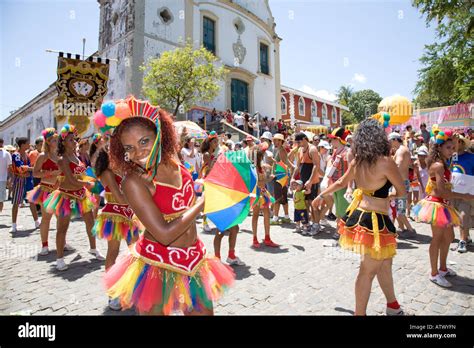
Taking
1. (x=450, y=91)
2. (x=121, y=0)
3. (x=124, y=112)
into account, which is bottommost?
(x=124, y=112)

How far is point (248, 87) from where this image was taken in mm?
27641

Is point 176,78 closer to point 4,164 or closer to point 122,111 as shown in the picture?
point 4,164

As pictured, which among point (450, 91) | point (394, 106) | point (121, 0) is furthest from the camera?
point (450, 91)

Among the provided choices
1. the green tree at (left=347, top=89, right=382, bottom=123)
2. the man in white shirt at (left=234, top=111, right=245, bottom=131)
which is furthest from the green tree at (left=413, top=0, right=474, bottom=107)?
the green tree at (left=347, top=89, right=382, bottom=123)

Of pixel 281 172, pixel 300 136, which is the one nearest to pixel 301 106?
pixel 281 172

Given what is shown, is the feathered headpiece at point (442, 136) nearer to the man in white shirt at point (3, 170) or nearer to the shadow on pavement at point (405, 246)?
the shadow on pavement at point (405, 246)

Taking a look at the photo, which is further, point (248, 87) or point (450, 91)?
point (248, 87)

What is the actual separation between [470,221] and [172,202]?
19.1 ft

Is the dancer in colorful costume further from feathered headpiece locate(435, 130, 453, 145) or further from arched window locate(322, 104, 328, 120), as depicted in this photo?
arched window locate(322, 104, 328, 120)

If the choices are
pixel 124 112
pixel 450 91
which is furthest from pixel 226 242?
pixel 450 91

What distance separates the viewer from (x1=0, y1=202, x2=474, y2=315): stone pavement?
11.3 feet

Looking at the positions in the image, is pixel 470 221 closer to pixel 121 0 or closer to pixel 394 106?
pixel 394 106

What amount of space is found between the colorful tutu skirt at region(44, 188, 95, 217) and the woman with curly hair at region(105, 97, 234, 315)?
10.7 ft
